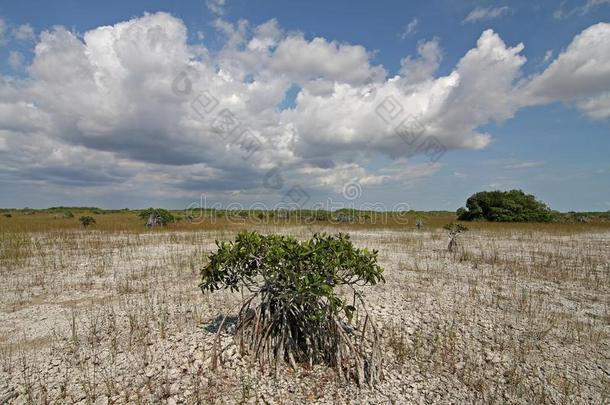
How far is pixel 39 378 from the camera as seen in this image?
4.06 m

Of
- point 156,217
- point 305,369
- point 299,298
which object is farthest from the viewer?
point 156,217

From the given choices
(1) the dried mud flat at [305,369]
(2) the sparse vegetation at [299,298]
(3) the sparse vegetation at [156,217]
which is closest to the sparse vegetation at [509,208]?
(1) the dried mud flat at [305,369]

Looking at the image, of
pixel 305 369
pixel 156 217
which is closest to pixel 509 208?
pixel 156 217

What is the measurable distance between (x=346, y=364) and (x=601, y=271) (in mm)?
11079

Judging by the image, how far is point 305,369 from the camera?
434 cm

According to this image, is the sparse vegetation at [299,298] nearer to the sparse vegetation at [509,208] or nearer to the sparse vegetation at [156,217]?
the sparse vegetation at [156,217]

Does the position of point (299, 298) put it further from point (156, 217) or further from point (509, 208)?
point (509, 208)

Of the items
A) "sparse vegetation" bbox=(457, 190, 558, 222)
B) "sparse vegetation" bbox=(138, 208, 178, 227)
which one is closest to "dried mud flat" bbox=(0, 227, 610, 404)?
"sparse vegetation" bbox=(138, 208, 178, 227)

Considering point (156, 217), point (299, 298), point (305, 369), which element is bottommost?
point (305, 369)

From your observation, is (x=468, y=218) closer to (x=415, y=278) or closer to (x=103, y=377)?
(x=415, y=278)

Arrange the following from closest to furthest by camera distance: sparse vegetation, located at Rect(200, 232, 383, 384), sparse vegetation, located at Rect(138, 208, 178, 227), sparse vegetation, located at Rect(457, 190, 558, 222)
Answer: sparse vegetation, located at Rect(200, 232, 383, 384) → sparse vegetation, located at Rect(138, 208, 178, 227) → sparse vegetation, located at Rect(457, 190, 558, 222)

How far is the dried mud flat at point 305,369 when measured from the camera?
3.89 meters

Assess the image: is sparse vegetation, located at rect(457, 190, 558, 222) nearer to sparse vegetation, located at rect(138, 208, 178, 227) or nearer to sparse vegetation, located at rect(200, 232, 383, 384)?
sparse vegetation, located at rect(138, 208, 178, 227)

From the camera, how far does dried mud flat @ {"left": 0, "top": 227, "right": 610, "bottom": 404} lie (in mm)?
3887
